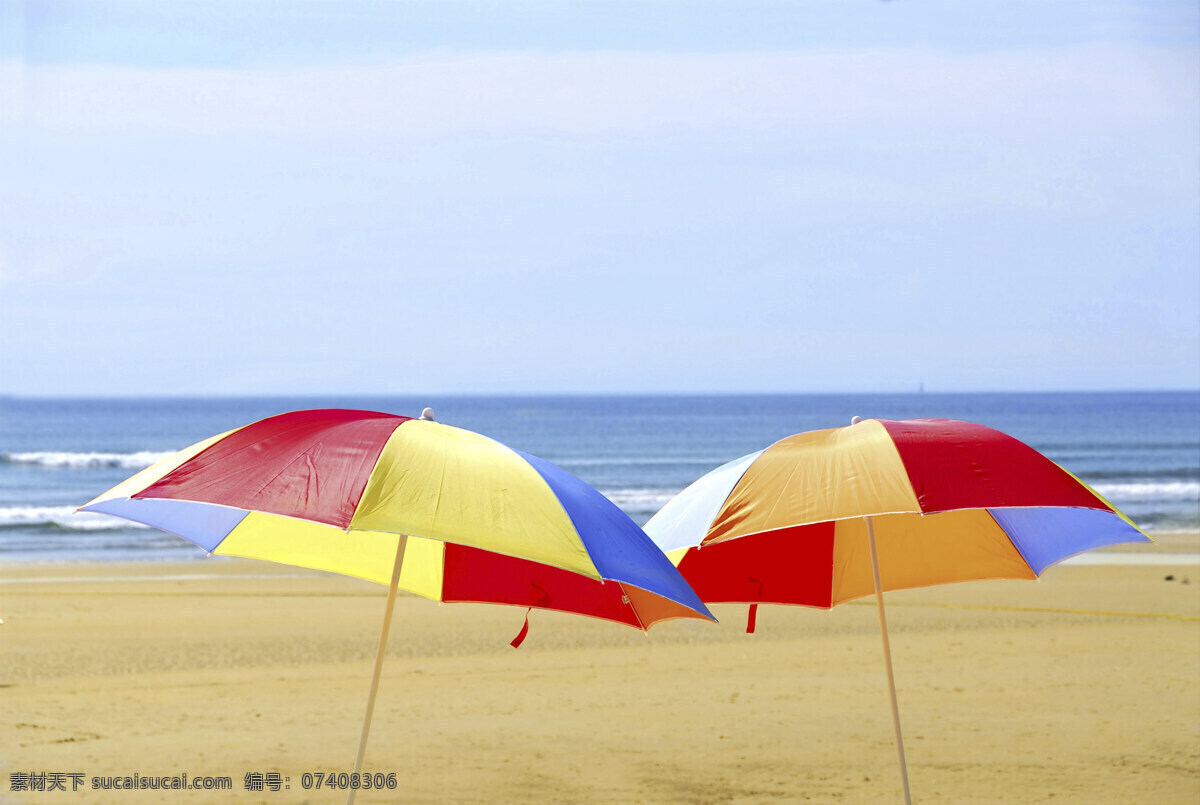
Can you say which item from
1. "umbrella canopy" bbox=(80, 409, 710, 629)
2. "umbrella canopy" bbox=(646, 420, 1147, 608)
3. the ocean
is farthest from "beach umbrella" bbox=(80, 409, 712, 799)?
the ocean

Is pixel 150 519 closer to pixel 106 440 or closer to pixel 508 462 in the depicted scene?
pixel 508 462

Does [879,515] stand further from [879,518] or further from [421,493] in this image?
Result: [421,493]

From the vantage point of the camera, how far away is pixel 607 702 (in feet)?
31.0

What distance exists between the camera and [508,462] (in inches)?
142

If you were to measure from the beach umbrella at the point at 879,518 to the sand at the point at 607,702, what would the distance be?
264 centimetres

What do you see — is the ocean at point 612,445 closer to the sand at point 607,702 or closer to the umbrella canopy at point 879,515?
the sand at point 607,702

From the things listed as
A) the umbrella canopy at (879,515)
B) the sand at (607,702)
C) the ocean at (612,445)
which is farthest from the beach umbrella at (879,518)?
the ocean at (612,445)

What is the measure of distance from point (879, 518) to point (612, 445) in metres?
55.1

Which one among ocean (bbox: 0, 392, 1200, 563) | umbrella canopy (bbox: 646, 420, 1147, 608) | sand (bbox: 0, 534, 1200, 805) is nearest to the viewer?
umbrella canopy (bbox: 646, 420, 1147, 608)

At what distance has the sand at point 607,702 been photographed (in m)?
7.44

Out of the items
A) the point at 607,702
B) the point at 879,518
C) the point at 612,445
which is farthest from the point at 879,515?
the point at 612,445

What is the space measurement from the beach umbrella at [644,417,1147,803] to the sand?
8.67ft

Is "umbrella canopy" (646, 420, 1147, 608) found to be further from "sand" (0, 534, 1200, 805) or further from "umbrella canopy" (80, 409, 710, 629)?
"sand" (0, 534, 1200, 805)

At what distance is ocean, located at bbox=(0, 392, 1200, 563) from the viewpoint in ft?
86.2
